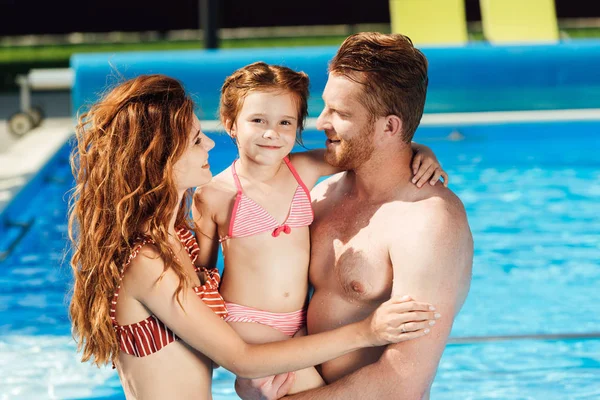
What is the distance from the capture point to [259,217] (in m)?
2.90

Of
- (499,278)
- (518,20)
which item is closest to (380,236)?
(499,278)

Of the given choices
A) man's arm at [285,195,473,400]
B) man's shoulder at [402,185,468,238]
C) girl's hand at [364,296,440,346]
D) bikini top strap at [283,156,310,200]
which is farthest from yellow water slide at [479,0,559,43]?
girl's hand at [364,296,440,346]

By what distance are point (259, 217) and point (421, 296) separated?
23.3 inches

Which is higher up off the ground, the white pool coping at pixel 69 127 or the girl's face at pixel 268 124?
the girl's face at pixel 268 124

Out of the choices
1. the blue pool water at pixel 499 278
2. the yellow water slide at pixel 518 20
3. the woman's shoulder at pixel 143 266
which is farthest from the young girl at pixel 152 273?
the yellow water slide at pixel 518 20

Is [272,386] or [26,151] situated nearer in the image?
[272,386]

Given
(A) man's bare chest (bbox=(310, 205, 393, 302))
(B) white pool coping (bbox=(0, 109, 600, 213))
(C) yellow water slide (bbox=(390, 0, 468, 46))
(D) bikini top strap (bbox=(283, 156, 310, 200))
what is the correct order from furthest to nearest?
(C) yellow water slide (bbox=(390, 0, 468, 46))
(B) white pool coping (bbox=(0, 109, 600, 213))
(D) bikini top strap (bbox=(283, 156, 310, 200))
(A) man's bare chest (bbox=(310, 205, 393, 302))

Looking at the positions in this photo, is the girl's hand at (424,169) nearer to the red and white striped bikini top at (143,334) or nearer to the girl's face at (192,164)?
the girl's face at (192,164)

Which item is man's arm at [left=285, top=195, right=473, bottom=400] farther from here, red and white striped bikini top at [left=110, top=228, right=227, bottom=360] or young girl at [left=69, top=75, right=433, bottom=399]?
red and white striped bikini top at [left=110, top=228, right=227, bottom=360]

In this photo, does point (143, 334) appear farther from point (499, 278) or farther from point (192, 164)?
point (499, 278)

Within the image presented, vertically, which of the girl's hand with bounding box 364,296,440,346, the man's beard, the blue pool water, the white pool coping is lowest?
the blue pool water

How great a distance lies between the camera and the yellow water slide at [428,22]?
9.29 meters

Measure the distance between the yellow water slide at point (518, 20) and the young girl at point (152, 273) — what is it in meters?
7.52

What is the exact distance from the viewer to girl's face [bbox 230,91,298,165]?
284cm
